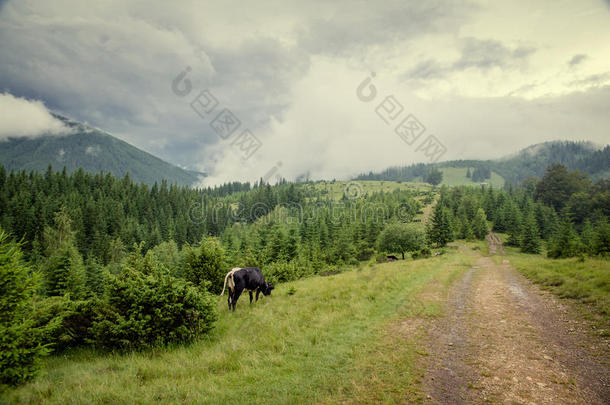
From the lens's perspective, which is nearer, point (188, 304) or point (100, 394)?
point (100, 394)

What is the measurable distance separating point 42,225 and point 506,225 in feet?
543

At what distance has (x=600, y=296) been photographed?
36.9ft

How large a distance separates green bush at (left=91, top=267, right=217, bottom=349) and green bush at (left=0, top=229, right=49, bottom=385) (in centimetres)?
211

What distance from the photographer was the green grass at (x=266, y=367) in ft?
19.9

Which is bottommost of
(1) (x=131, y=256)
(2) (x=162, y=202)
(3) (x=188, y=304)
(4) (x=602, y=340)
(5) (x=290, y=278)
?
(5) (x=290, y=278)

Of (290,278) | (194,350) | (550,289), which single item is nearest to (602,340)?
(550,289)

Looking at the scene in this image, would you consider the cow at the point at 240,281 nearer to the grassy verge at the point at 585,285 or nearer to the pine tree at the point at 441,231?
the grassy verge at the point at 585,285

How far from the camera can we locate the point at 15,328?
629 centimetres

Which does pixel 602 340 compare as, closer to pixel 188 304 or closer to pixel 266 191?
pixel 188 304

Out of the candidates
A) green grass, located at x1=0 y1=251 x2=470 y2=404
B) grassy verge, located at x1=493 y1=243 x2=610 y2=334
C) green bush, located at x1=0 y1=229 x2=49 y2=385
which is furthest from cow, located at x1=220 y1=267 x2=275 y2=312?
grassy verge, located at x1=493 y1=243 x2=610 y2=334

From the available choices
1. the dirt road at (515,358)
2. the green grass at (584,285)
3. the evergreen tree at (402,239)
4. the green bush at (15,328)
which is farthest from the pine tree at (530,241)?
the green bush at (15,328)

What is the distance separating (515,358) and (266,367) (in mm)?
7383

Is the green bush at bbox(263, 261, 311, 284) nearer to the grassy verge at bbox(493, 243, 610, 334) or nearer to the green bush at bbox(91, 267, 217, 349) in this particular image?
the green bush at bbox(91, 267, 217, 349)

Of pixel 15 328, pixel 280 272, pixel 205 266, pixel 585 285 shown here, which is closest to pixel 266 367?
pixel 15 328
